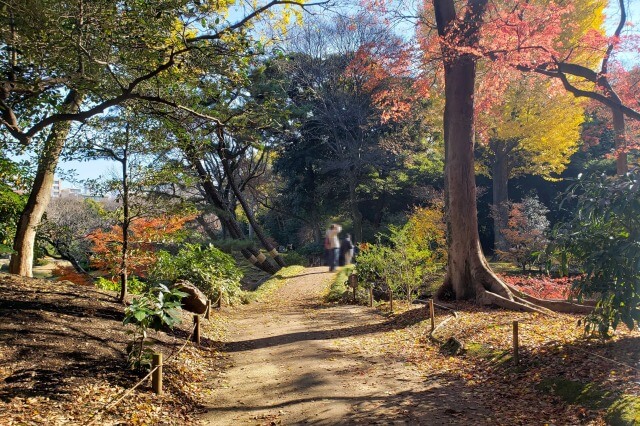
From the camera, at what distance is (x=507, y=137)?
25.6 meters

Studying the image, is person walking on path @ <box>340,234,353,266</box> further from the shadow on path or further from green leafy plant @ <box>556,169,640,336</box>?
green leafy plant @ <box>556,169,640,336</box>

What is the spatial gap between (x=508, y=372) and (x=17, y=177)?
10.6 m

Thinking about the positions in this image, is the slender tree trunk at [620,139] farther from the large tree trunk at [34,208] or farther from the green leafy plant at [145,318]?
the large tree trunk at [34,208]

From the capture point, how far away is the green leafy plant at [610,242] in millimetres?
5129

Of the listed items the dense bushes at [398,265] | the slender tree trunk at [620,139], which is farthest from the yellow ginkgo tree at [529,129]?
the dense bushes at [398,265]

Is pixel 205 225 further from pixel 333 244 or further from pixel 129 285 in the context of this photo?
pixel 129 285

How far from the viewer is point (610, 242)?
537 cm

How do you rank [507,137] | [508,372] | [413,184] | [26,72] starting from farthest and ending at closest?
[413,184] → [507,137] → [26,72] → [508,372]

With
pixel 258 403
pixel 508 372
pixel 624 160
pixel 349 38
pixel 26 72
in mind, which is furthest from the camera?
pixel 349 38

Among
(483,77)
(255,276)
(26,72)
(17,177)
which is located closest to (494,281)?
(483,77)

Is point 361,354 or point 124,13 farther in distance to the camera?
point 361,354

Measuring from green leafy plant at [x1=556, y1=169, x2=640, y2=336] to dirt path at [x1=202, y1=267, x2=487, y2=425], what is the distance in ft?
6.54

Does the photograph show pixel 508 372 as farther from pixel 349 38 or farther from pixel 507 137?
pixel 349 38

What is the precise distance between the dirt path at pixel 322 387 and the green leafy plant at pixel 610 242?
199 centimetres
